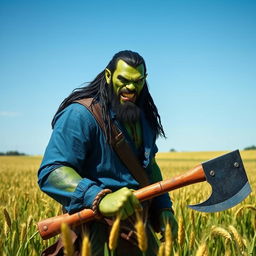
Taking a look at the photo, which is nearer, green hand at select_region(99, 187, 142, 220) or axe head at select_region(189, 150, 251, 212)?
green hand at select_region(99, 187, 142, 220)

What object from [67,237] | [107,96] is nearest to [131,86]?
[107,96]

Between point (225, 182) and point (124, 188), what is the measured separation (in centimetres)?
49

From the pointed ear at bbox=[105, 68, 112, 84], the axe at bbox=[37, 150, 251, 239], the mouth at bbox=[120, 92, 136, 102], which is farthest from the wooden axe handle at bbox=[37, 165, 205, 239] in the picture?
the pointed ear at bbox=[105, 68, 112, 84]

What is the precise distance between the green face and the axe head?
0.52m

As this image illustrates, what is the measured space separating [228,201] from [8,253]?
1000 millimetres

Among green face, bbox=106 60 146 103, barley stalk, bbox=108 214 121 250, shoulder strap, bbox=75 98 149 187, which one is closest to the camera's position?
barley stalk, bbox=108 214 121 250

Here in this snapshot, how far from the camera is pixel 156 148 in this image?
2312 mm

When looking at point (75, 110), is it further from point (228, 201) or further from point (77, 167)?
point (228, 201)

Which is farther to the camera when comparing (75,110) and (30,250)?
(30,250)

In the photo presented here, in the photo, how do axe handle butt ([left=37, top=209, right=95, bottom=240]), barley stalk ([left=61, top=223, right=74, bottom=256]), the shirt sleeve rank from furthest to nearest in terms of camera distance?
the shirt sleeve → axe handle butt ([left=37, top=209, right=95, bottom=240]) → barley stalk ([left=61, top=223, right=74, bottom=256])

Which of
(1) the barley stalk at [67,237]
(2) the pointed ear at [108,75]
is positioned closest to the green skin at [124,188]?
(2) the pointed ear at [108,75]

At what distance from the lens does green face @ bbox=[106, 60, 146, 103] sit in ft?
6.81

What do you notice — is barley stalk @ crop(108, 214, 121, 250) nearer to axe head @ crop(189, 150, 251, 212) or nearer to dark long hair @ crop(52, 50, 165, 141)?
axe head @ crop(189, 150, 251, 212)

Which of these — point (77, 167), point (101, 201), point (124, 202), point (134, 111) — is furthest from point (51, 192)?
point (134, 111)
